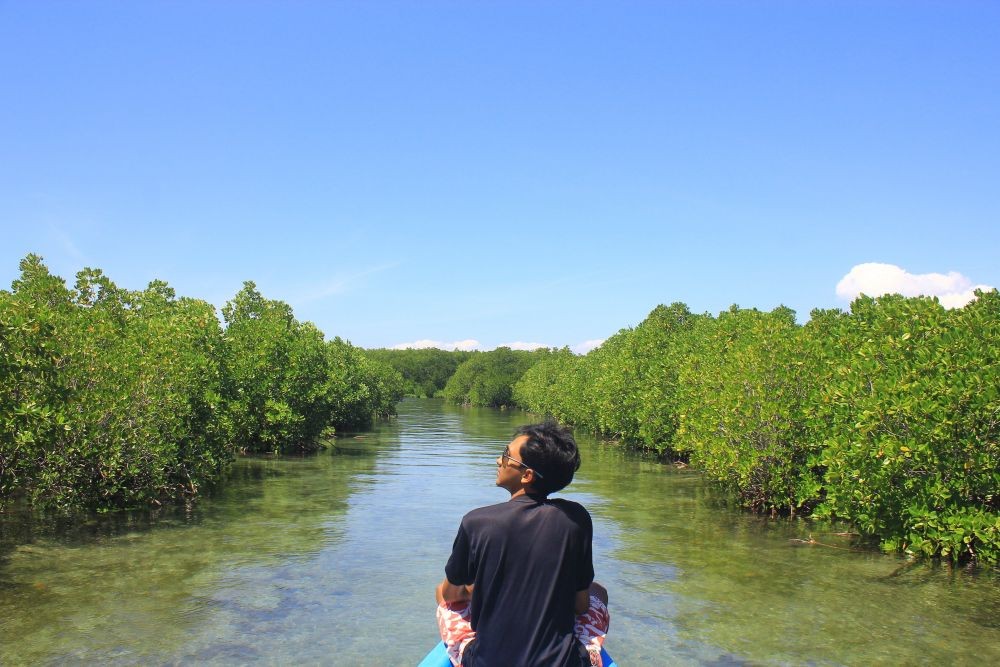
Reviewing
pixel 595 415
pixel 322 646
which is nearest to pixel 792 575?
pixel 322 646

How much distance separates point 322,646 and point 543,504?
5.55 meters

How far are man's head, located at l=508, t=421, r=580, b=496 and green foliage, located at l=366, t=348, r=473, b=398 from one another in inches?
6181

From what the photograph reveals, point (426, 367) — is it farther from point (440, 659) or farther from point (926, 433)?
point (440, 659)

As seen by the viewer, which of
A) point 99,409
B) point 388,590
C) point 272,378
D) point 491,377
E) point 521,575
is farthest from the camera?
point 491,377

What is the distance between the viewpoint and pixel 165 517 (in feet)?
51.6

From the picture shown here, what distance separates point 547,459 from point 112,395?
1351 centimetres

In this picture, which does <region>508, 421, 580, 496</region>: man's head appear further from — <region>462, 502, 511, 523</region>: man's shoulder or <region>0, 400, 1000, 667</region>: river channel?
<region>0, 400, 1000, 667</region>: river channel

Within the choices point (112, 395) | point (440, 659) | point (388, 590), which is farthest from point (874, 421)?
point (112, 395)

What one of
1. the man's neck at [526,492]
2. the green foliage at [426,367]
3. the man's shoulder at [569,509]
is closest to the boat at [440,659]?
the man's shoulder at [569,509]

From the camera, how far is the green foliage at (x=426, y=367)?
165625 mm

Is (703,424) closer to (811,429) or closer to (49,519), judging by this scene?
(811,429)

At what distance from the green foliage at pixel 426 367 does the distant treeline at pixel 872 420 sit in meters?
141

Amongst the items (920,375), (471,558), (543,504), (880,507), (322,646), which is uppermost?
(920,375)

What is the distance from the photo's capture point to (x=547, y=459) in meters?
4.11
